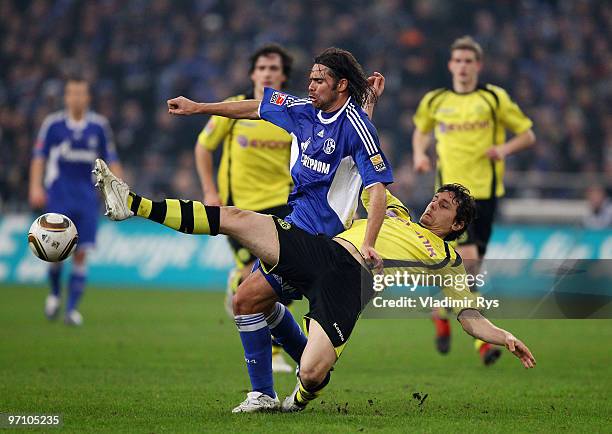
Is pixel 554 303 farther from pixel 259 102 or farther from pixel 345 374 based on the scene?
pixel 259 102

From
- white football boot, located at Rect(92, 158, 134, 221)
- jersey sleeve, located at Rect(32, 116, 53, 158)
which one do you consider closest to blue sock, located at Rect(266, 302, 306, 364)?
white football boot, located at Rect(92, 158, 134, 221)

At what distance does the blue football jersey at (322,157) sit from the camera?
6.65 metres

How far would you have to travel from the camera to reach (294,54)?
73.2ft

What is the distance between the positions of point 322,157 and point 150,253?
12.5 meters

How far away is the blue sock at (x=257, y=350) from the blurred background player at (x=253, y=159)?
2.65 meters

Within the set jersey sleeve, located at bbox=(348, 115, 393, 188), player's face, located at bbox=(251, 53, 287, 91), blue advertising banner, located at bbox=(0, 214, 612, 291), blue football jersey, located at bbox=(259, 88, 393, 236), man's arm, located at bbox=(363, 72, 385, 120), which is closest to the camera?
jersey sleeve, located at bbox=(348, 115, 393, 188)

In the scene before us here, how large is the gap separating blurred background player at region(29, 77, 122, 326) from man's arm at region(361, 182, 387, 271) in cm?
721

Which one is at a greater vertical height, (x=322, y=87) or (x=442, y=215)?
(x=322, y=87)

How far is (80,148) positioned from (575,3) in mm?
14706

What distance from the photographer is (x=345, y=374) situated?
880 centimetres

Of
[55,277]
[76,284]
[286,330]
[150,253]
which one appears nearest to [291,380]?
[286,330]

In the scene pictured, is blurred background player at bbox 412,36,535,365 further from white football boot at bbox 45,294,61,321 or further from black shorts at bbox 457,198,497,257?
white football boot at bbox 45,294,61,321

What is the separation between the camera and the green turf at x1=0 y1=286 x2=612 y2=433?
621 centimetres

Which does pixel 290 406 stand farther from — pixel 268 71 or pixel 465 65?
pixel 465 65
